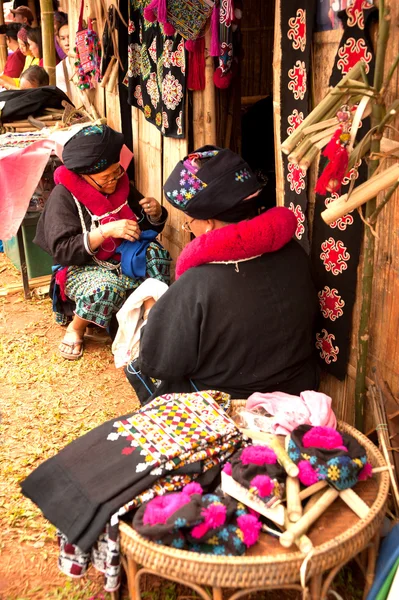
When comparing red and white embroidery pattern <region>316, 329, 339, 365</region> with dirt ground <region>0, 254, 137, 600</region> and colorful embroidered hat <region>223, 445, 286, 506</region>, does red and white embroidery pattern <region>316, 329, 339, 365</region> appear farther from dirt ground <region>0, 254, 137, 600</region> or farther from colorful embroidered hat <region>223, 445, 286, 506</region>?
dirt ground <region>0, 254, 137, 600</region>

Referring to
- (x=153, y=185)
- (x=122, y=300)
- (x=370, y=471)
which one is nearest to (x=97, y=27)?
(x=153, y=185)

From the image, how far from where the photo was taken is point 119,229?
12.7 ft

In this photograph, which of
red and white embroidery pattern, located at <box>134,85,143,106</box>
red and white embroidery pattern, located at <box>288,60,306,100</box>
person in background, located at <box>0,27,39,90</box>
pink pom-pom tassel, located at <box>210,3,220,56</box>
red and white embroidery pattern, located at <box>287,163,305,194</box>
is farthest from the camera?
person in background, located at <box>0,27,39,90</box>

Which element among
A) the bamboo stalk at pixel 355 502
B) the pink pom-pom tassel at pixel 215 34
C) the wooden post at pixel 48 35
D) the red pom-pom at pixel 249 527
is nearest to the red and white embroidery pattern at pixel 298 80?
the pink pom-pom tassel at pixel 215 34

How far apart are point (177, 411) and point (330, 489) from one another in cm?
63

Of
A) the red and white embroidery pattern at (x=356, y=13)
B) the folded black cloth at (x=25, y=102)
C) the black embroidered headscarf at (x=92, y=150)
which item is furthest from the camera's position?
the folded black cloth at (x=25, y=102)

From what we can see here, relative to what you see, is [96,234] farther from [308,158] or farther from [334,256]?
[308,158]

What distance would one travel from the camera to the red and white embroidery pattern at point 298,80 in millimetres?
2705

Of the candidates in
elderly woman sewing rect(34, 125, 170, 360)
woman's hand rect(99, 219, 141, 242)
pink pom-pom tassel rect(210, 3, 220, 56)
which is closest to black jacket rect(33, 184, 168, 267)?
elderly woman sewing rect(34, 125, 170, 360)

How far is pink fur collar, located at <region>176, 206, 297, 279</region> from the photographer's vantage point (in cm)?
249

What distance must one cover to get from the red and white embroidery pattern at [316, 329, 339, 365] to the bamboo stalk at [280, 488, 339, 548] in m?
0.92

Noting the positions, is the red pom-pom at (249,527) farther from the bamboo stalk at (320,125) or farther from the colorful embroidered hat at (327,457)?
the bamboo stalk at (320,125)

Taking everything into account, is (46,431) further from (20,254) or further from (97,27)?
(97,27)

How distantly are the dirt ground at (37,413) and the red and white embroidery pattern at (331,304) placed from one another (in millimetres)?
1452
